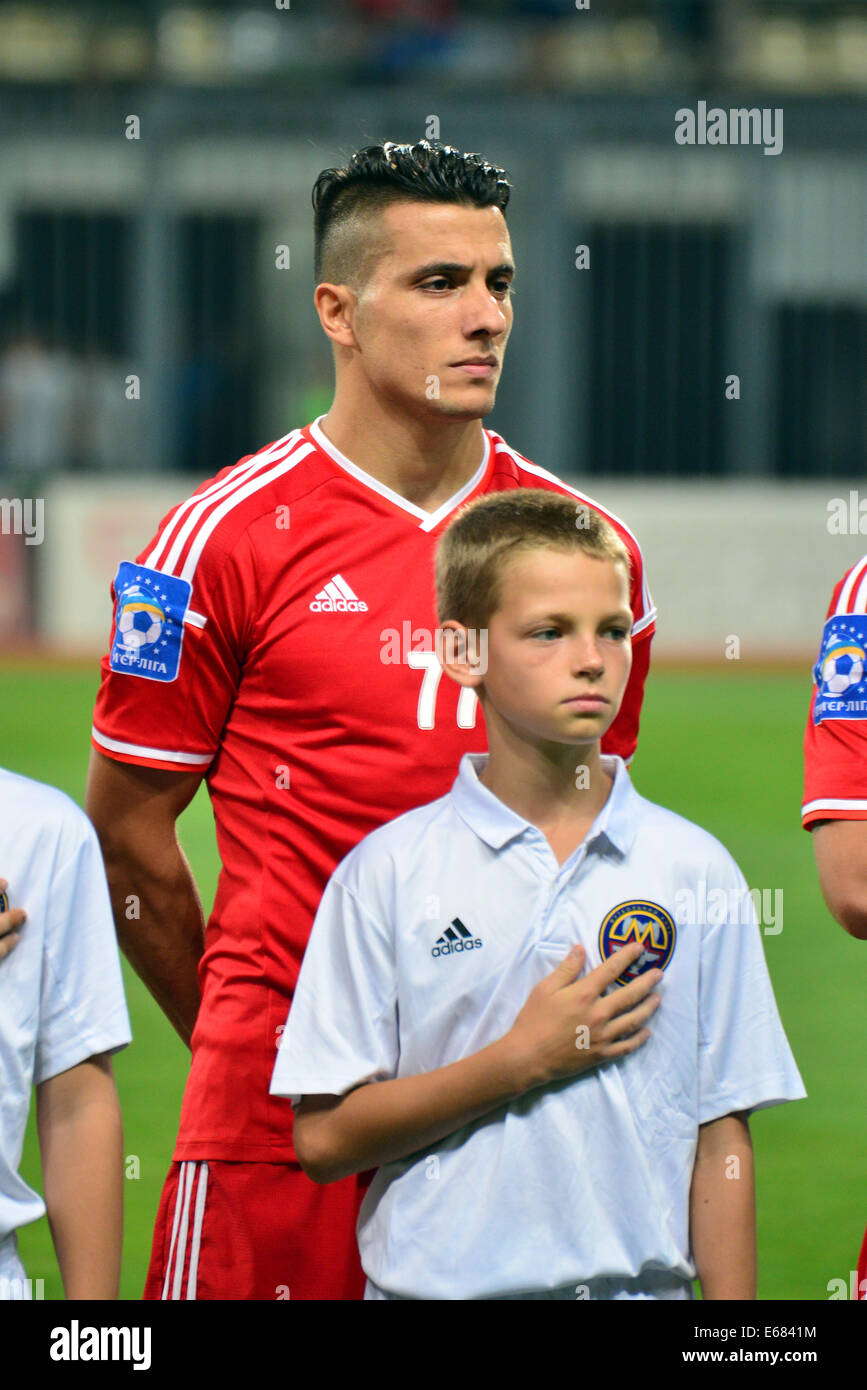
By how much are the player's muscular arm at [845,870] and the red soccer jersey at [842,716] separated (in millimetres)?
20

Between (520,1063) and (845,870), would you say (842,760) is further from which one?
(520,1063)

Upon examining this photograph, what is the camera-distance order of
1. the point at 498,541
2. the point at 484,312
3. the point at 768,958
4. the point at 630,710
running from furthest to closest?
the point at 768,958 < the point at 630,710 < the point at 484,312 < the point at 498,541

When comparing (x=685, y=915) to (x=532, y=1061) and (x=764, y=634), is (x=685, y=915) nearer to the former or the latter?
(x=532, y=1061)

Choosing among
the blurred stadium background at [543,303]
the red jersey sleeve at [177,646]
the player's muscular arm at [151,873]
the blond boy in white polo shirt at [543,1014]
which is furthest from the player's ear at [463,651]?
the blurred stadium background at [543,303]

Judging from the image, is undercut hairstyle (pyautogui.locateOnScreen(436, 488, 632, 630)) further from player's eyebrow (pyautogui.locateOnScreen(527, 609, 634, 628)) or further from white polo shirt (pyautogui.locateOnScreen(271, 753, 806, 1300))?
white polo shirt (pyautogui.locateOnScreen(271, 753, 806, 1300))

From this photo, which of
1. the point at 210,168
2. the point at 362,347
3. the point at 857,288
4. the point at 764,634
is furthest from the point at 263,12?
the point at 362,347

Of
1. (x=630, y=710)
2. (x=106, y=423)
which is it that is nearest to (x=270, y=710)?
(x=630, y=710)

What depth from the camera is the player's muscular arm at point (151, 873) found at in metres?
3.09

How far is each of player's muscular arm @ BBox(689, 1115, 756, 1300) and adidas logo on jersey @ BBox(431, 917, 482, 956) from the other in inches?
14.5

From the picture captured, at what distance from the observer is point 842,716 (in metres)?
3.02

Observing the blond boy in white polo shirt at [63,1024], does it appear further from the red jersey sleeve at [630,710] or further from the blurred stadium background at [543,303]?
the blurred stadium background at [543,303]

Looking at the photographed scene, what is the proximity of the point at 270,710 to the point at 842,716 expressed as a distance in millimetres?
868

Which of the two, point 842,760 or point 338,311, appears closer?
point 842,760
